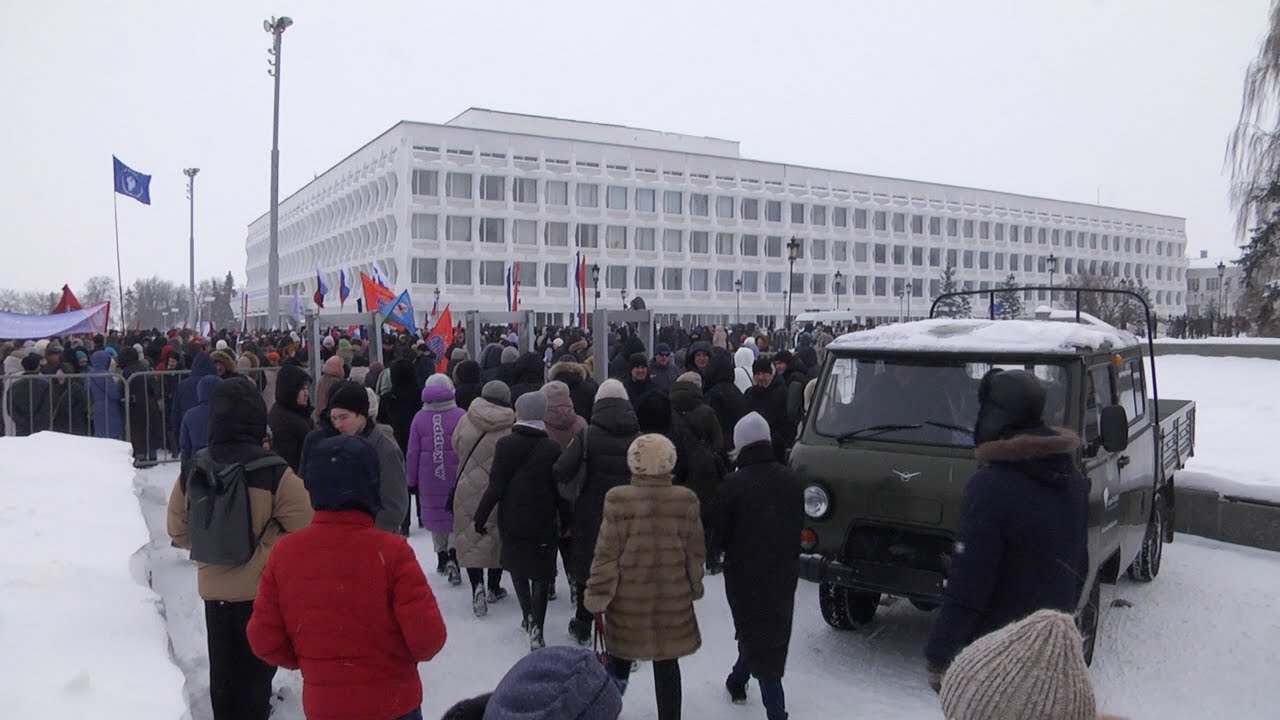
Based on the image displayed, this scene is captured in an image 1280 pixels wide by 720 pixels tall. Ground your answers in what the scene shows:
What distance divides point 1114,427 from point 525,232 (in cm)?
6290

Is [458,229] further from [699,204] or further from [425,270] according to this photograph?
[699,204]

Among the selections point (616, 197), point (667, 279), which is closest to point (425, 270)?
point (616, 197)

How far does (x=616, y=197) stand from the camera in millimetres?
70500

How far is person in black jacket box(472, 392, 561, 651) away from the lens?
6.54 meters

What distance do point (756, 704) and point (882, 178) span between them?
82963 mm

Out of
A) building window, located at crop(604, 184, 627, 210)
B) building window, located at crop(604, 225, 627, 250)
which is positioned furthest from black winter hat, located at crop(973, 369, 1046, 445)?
building window, located at crop(604, 184, 627, 210)

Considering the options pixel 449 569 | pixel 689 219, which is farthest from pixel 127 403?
pixel 689 219

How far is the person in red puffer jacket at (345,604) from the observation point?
340 centimetres

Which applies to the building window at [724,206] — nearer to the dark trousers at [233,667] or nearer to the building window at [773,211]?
the building window at [773,211]

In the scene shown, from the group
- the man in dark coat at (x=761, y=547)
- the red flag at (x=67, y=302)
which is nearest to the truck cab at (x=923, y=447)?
the man in dark coat at (x=761, y=547)

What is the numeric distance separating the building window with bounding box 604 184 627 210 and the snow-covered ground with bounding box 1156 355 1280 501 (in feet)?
156

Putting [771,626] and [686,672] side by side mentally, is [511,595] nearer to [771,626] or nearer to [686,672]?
[686,672]

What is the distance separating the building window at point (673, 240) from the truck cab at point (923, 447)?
6553 cm

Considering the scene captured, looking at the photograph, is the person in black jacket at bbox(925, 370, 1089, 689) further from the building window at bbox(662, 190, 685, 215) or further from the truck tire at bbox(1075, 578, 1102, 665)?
the building window at bbox(662, 190, 685, 215)
